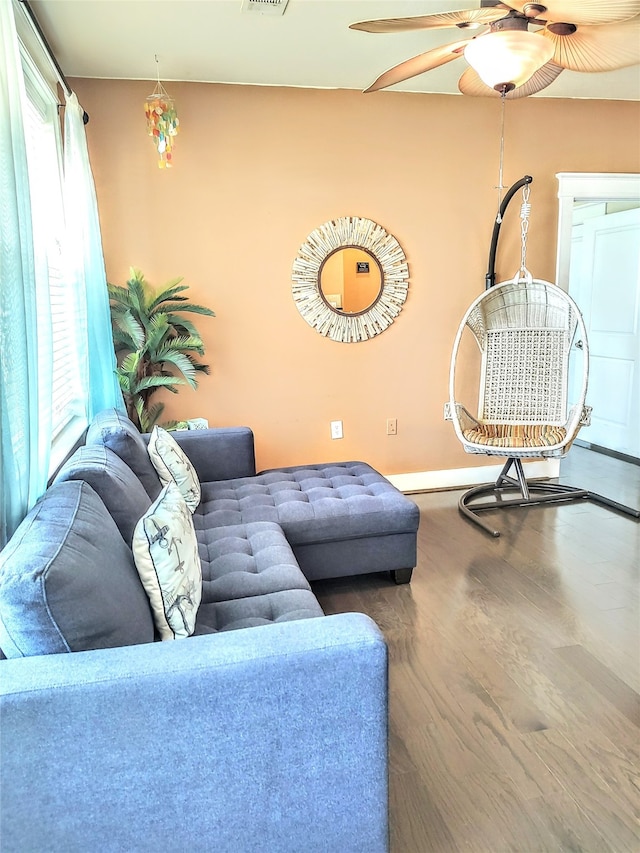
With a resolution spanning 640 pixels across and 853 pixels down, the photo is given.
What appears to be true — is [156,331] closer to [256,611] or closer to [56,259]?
[56,259]

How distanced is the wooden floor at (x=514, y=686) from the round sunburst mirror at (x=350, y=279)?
1390mm

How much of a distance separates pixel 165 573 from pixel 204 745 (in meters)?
0.47

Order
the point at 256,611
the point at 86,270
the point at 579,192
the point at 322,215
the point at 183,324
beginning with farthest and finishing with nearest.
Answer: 1. the point at 579,192
2. the point at 322,215
3. the point at 183,324
4. the point at 86,270
5. the point at 256,611

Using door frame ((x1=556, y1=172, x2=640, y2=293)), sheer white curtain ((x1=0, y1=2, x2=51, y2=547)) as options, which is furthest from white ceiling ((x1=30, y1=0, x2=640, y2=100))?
sheer white curtain ((x1=0, y1=2, x2=51, y2=547))

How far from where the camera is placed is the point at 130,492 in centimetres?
189

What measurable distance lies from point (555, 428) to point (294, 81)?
2.56 meters

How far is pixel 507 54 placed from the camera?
6.27 feet

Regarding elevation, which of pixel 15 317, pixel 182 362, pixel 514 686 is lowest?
pixel 514 686

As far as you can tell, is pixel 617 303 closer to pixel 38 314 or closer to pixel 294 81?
pixel 294 81

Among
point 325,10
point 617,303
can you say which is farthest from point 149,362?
point 617,303

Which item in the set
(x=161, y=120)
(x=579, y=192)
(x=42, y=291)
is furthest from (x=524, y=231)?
(x=42, y=291)

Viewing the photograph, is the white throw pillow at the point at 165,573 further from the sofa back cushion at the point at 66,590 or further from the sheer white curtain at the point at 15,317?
the sheer white curtain at the point at 15,317

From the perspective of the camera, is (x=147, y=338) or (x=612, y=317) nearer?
(x=147, y=338)

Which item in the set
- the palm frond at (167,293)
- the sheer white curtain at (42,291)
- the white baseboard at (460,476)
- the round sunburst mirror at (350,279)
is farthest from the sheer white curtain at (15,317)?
the white baseboard at (460,476)
